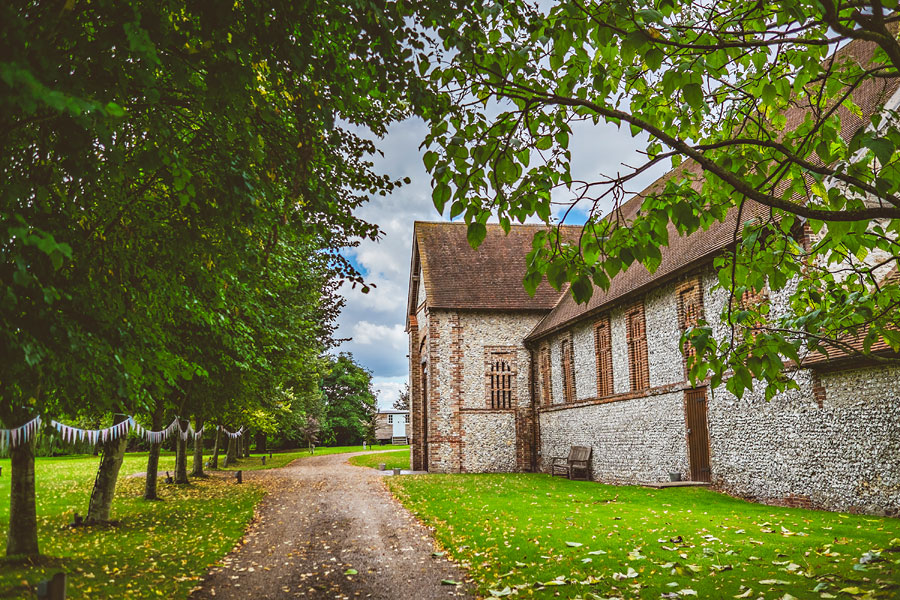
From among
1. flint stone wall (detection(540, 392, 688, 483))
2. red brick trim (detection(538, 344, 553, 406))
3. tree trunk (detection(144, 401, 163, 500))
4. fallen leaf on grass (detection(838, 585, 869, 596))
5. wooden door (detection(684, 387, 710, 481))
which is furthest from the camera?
red brick trim (detection(538, 344, 553, 406))

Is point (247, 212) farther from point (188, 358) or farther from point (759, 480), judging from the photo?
point (759, 480)

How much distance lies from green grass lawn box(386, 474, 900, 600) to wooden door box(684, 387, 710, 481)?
A: 125 centimetres

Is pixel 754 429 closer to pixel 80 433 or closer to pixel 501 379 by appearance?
pixel 80 433

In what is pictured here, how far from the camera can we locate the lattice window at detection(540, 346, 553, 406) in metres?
29.2

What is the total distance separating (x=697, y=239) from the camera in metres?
18.5

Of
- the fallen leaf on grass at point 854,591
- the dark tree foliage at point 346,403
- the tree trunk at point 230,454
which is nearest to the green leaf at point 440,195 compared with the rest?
the fallen leaf on grass at point 854,591

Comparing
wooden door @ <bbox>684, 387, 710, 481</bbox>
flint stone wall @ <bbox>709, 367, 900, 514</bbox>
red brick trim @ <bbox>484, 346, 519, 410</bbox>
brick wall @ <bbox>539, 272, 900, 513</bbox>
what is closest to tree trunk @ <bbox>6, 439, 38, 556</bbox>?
brick wall @ <bbox>539, 272, 900, 513</bbox>

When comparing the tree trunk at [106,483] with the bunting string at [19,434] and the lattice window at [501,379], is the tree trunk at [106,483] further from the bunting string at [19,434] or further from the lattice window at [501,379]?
the lattice window at [501,379]

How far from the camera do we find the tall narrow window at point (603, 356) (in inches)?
929

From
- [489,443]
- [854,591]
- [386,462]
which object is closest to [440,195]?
[854,591]

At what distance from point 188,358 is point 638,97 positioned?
33.6 feet

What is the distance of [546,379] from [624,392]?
24.4 feet

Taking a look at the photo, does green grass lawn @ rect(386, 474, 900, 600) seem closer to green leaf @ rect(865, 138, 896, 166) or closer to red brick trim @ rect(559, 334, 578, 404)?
green leaf @ rect(865, 138, 896, 166)

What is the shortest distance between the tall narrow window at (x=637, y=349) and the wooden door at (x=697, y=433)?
2.46 metres
